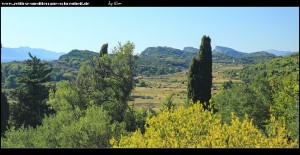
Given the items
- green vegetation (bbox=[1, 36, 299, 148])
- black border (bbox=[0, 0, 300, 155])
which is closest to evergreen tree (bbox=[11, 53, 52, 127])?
green vegetation (bbox=[1, 36, 299, 148])

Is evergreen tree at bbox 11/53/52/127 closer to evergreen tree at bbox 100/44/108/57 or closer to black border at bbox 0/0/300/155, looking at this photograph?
evergreen tree at bbox 100/44/108/57

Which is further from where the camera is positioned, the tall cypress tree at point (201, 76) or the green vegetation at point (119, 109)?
the tall cypress tree at point (201, 76)

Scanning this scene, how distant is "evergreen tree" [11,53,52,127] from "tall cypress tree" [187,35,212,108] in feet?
53.1

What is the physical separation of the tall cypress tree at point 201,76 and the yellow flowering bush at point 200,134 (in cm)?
2171

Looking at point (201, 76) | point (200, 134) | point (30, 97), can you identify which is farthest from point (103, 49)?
point (200, 134)

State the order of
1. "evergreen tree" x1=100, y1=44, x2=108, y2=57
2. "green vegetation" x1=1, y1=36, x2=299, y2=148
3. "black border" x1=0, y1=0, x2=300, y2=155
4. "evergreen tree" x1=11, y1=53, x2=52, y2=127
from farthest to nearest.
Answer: "evergreen tree" x1=100, y1=44, x2=108, y2=57 < "evergreen tree" x1=11, y1=53, x2=52, y2=127 < "green vegetation" x1=1, y1=36, x2=299, y2=148 < "black border" x1=0, y1=0, x2=300, y2=155

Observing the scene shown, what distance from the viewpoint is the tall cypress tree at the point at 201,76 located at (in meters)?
38.0

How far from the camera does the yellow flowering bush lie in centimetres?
1307

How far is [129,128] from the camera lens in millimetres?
32844

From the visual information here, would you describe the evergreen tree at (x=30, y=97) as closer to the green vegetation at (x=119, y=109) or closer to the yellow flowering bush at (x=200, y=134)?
the green vegetation at (x=119, y=109)

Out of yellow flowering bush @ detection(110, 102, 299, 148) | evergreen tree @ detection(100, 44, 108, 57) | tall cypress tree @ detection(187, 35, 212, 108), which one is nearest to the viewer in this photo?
yellow flowering bush @ detection(110, 102, 299, 148)

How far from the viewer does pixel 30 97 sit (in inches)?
1487

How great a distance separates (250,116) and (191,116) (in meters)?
18.6
